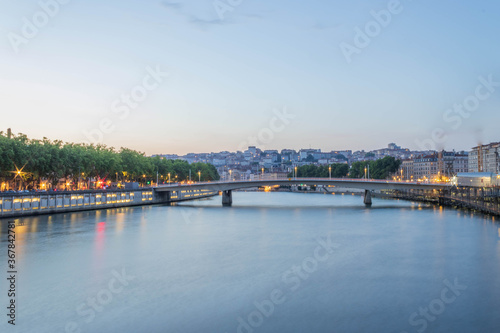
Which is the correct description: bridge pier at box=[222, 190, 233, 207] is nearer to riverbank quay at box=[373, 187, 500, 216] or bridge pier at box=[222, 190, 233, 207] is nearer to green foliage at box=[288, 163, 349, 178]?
riverbank quay at box=[373, 187, 500, 216]

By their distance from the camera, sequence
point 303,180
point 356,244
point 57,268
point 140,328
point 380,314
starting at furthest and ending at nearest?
point 303,180 → point 356,244 → point 57,268 → point 380,314 → point 140,328

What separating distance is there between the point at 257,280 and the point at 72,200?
40696 millimetres

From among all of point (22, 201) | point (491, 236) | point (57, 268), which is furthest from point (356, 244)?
point (22, 201)

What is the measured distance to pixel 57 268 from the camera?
23469 millimetres

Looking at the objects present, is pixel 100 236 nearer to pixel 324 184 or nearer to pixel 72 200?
pixel 72 200

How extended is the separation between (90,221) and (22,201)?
24.3 feet

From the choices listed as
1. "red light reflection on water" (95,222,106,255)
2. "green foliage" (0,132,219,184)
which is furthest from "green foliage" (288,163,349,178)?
"red light reflection on water" (95,222,106,255)

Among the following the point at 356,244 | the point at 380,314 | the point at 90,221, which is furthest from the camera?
the point at 90,221

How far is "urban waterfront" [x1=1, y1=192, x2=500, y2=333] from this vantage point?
15.8 m

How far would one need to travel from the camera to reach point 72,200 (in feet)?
184

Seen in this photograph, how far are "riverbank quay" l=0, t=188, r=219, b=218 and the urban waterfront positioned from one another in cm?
893

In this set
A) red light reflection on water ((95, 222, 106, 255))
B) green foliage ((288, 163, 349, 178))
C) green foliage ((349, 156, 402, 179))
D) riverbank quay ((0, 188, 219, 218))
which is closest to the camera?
red light reflection on water ((95, 222, 106, 255))

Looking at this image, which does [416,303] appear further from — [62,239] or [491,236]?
[62,239]

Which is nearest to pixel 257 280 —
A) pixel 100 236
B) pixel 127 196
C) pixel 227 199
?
pixel 100 236
